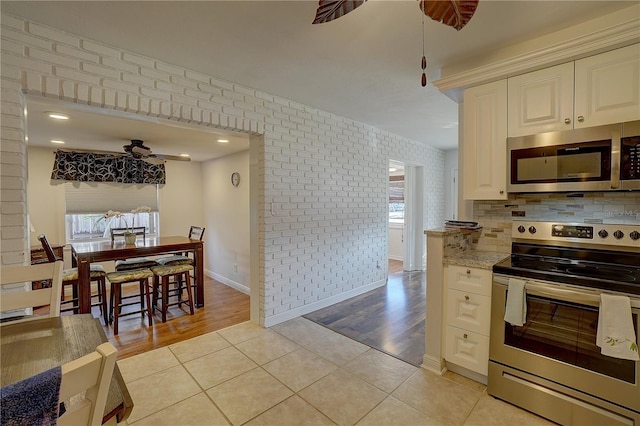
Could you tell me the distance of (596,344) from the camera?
1622 millimetres

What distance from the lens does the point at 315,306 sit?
141 inches

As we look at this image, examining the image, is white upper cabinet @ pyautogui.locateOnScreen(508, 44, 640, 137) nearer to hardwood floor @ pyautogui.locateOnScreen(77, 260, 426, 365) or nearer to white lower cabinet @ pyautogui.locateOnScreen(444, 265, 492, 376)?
white lower cabinet @ pyautogui.locateOnScreen(444, 265, 492, 376)

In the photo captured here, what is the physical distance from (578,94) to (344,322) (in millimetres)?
2756

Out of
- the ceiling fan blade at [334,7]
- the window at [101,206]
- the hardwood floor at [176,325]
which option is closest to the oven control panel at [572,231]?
the ceiling fan blade at [334,7]

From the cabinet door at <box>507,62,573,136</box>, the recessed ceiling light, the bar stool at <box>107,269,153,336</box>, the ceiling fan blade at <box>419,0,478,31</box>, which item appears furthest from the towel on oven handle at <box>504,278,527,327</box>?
the recessed ceiling light

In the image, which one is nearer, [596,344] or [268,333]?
[596,344]

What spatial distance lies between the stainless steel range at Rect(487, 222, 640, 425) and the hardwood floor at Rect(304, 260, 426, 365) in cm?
76

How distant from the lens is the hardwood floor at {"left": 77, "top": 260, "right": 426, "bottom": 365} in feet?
9.14

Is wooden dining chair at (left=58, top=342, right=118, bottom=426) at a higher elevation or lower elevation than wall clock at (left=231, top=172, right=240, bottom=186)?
lower

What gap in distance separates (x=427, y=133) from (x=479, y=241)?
254 centimetres

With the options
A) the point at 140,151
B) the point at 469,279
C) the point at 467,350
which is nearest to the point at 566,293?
the point at 469,279

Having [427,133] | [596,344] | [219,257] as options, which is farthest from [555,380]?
[219,257]

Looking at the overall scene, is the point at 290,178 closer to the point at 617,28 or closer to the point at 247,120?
the point at 247,120

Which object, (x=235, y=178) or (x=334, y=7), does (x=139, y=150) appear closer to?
(x=235, y=178)
